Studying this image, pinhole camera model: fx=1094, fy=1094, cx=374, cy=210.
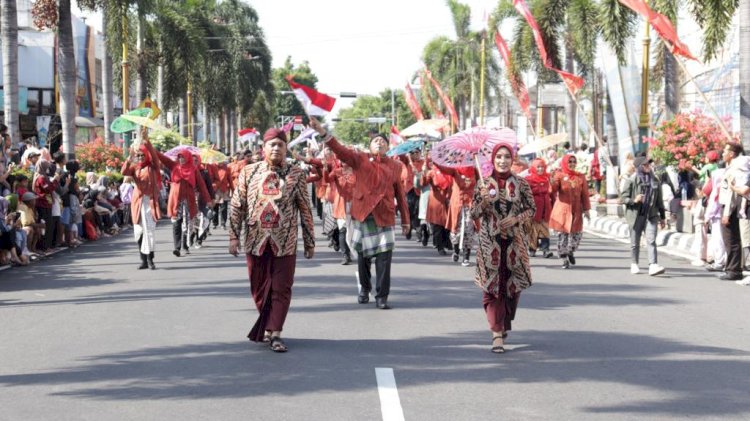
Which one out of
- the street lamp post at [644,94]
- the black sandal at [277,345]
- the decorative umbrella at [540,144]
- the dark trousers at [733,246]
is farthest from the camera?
the street lamp post at [644,94]

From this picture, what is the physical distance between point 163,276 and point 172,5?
101 feet

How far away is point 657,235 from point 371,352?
1146 centimetres

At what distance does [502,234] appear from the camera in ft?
29.0

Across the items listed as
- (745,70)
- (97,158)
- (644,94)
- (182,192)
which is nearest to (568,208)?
(182,192)

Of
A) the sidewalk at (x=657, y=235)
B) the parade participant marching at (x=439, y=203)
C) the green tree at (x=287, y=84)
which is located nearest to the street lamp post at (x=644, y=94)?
the sidewalk at (x=657, y=235)

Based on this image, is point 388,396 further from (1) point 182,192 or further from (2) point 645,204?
(1) point 182,192

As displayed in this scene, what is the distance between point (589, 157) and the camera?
33.2 metres

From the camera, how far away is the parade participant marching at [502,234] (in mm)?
8773

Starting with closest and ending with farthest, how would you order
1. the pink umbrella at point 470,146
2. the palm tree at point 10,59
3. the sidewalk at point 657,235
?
1. the pink umbrella at point 470,146
2. the sidewalk at point 657,235
3. the palm tree at point 10,59

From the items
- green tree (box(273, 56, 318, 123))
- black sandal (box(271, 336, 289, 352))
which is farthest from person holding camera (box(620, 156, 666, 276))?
green tree (box(273, 56, 318, 123))

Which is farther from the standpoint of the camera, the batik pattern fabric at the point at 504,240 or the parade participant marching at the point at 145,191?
the parade participant marching at the point at 145,191

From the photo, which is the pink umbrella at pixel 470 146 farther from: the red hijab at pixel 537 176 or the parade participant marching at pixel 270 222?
the red hijab at pixel 537 176

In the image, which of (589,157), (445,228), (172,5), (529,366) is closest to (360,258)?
(529,366)

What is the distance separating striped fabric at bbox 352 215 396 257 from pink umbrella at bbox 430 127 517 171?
126cm
